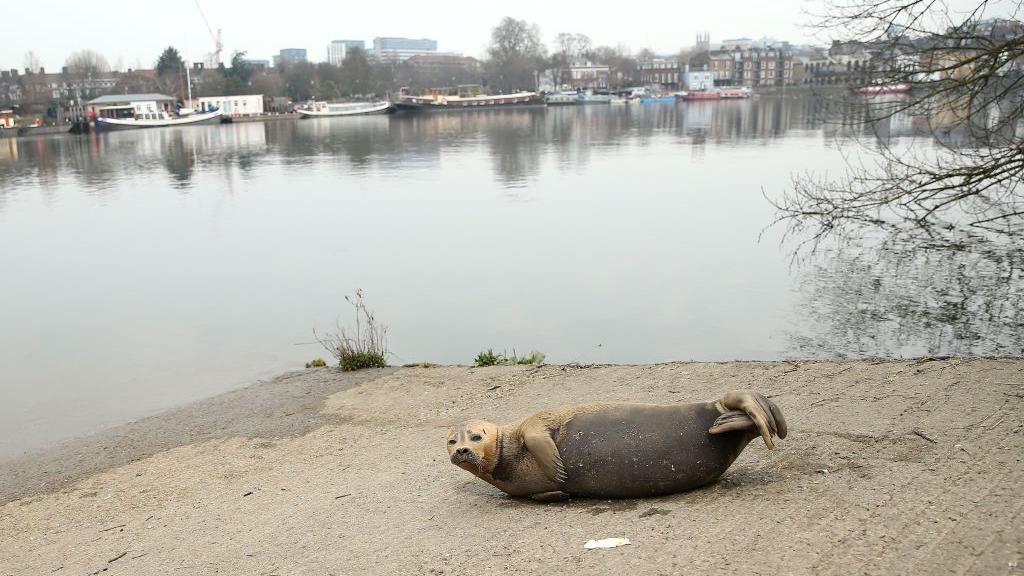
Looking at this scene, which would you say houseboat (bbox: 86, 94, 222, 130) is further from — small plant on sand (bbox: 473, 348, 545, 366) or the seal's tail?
the seal's tail

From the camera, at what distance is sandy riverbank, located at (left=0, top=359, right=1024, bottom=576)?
201 inches

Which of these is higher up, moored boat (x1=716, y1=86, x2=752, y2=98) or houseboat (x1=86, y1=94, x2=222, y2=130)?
moored boat (x1=716, y1=86, x2=752, y2=98)

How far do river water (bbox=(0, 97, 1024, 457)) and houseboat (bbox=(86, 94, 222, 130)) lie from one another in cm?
5781

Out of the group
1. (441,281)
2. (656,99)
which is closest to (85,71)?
(656,99)

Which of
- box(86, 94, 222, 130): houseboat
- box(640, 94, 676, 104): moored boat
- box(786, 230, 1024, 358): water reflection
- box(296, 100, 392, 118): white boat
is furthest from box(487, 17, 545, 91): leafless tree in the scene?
box(786, 230, 1024, 358): water reflection

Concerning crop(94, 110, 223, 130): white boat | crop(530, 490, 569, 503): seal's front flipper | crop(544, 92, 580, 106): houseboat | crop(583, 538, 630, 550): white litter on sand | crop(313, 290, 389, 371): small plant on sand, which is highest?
crop(544, 92, 580, 106): houseboat

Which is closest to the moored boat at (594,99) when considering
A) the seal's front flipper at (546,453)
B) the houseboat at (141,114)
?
the houseboat at (141,114)

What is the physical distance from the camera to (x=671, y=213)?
2675 cm

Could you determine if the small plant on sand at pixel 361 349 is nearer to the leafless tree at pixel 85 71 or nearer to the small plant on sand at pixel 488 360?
the small plant on sand at pixel 488 360

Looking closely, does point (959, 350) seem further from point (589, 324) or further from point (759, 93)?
point (759, 93)

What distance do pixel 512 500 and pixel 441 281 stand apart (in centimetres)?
1291

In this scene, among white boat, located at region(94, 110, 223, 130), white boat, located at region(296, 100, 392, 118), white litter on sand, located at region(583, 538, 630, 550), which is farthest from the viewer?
white boat, located at region(296, 100, 392, 118)

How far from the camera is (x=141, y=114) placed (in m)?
99.8

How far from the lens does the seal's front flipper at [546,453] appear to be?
6.02 metres
